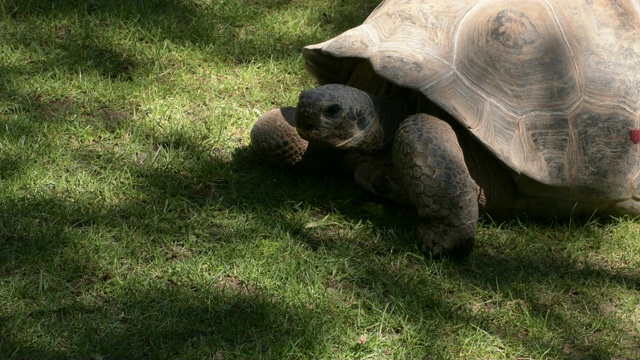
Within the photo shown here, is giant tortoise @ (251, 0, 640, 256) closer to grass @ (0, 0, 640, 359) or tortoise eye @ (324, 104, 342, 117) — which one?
tortoise eye @ (324, 104, 342, 117)

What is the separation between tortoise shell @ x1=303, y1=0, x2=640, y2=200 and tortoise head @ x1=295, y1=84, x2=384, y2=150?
16cm

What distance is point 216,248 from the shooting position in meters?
3.88

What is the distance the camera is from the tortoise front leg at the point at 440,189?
3.87m

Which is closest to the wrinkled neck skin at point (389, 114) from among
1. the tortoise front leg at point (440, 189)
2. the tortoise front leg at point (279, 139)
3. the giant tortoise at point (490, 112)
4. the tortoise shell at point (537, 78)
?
the giant tortoise at point (490, 112)

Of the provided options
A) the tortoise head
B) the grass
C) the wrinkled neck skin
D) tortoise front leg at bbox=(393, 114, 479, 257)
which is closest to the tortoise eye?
the tortoise head

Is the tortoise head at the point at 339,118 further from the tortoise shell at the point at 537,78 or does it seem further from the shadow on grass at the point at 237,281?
the shadow on grass at the point at 237,281

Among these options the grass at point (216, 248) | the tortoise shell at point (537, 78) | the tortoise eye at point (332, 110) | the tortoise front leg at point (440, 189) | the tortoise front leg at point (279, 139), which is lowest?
the grass at point (216, 248)

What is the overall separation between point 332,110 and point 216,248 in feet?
2.55

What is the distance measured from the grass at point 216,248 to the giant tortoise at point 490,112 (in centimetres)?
20

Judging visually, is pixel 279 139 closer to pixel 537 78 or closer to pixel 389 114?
pixel 389 114

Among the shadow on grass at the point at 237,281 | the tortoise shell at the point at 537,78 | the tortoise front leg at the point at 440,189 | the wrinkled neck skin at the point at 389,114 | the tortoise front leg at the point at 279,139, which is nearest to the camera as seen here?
the shadow on grass at the point at 237,281

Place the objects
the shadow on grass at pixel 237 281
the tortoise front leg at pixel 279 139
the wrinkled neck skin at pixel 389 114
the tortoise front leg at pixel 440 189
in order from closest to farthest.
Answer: the shadow on grass at pixel 237 281 → the tortoise front leg at pixel 440 189 → the wrinkled neck skin at pixel 389 114 → the tortoise front leg at pixel 279 139

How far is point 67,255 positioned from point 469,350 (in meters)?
1.61

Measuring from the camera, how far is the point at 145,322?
11.1 feet
